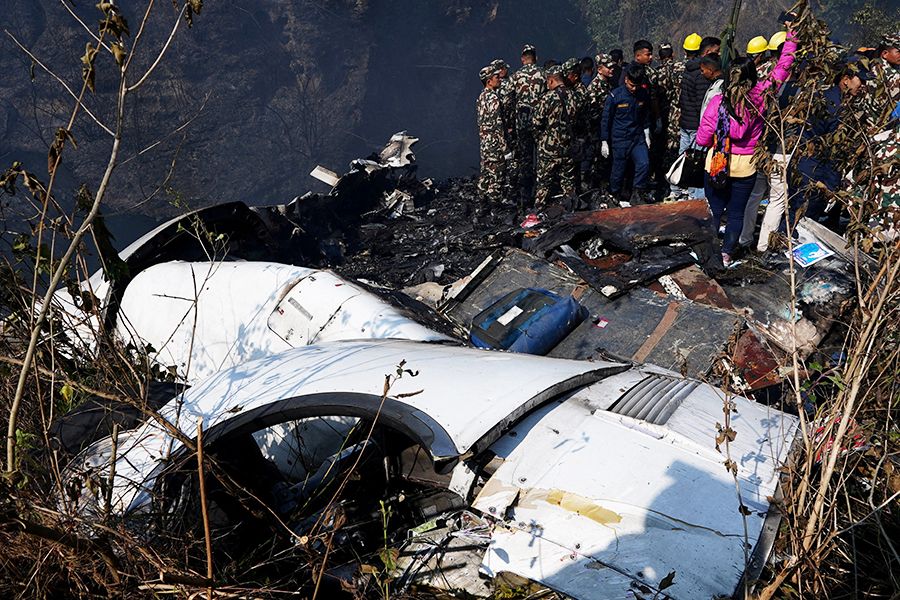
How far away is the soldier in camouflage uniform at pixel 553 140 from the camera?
7.05m

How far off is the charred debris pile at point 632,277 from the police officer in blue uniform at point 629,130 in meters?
0.55

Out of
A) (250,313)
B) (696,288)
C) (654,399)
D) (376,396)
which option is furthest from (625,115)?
(376,396)

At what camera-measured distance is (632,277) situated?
4.68 meters

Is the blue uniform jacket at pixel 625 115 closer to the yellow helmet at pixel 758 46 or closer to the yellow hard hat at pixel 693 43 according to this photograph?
the yellow hard hat at pixel 693 43

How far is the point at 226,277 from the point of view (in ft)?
12.7

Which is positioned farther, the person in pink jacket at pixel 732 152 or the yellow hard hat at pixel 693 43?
the yellow hard hat at pixel 693 43

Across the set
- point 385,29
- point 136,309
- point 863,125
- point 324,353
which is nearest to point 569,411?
point 324,353

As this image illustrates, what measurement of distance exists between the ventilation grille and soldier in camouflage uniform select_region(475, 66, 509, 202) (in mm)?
6104

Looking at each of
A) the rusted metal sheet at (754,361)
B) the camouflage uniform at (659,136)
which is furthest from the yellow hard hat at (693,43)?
the rusted metal sheet at (754,361)

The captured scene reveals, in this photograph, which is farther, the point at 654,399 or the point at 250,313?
the point at 250,313

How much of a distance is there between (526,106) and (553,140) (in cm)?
91

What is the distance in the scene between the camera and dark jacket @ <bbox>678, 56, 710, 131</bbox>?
6.41m

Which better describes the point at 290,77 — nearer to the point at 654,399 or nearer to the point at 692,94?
the point at 692,94

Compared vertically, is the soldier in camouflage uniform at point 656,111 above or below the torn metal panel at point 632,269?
above
